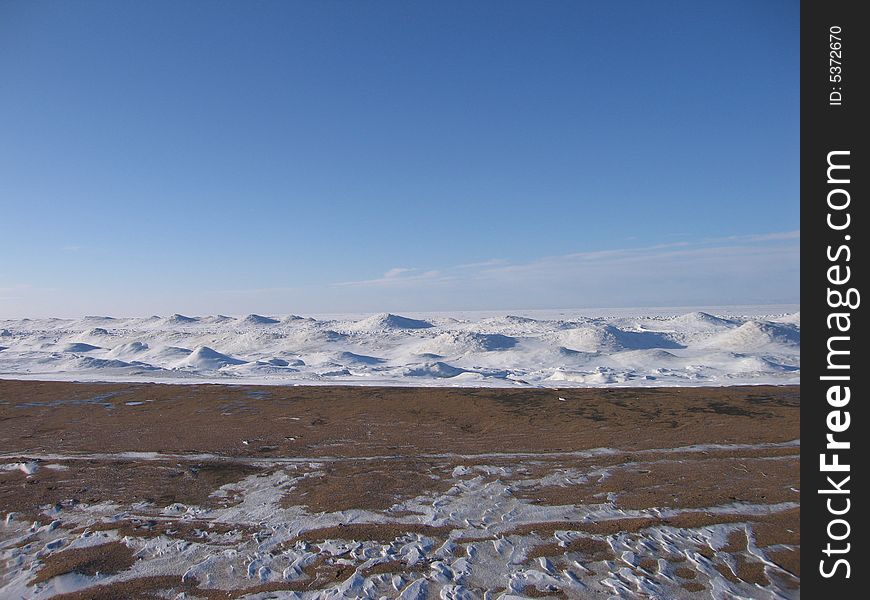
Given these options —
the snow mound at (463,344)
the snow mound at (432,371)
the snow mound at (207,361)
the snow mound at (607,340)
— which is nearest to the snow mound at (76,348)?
the snow mound at (207,361)

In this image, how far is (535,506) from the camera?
250 inches

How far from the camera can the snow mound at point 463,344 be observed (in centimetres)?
3841

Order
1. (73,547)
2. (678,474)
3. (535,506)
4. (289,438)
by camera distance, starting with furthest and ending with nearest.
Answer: (289,438) < (678,474) < (535,506) < (73,547)

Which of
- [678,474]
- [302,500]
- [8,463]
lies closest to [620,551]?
[678,474]

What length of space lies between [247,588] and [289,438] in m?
6.20

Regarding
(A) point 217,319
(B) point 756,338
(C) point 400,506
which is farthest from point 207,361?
(A) point 217,319

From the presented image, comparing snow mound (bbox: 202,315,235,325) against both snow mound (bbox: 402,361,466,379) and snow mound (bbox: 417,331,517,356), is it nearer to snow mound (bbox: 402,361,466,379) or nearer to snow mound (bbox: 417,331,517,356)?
snow mound (bbox: 417,331,517,356)

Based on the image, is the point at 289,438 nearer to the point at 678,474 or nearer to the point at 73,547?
the point at 73,547

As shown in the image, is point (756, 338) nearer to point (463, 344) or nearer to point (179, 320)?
point (463, 344)

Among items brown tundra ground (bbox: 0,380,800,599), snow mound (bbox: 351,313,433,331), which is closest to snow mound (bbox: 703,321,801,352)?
brown tundra ground (bbox: 0,380,800,599)

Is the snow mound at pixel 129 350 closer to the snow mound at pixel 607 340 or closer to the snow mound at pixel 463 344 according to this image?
the snow mound at pixel 463 344
